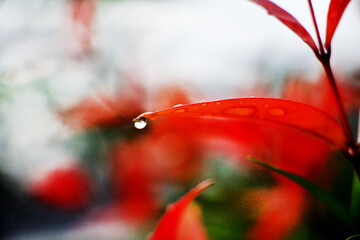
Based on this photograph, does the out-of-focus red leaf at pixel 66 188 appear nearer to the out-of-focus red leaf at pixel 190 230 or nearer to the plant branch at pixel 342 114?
the out-of-focus red leaf at pixel 190 230

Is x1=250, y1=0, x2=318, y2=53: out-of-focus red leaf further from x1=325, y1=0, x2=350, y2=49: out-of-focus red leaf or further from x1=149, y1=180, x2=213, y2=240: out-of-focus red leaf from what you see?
x1=149, y1=180, x2=213, y2=240: out-of-focus red leaf

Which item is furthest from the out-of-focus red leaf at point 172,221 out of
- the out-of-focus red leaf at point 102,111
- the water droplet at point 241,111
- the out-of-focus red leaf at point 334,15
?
the out-of-focus red leaf at point 102,111

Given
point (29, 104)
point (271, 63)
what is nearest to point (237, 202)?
point (271, 63)

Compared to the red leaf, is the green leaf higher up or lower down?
lower down

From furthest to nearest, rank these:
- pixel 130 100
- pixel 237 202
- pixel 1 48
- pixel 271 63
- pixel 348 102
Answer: pixel 1 48, pixel 271 63, pixel 130 100, pixel 348 102, pixel 237 202

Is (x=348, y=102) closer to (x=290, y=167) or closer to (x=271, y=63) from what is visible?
(x=290, y=167)

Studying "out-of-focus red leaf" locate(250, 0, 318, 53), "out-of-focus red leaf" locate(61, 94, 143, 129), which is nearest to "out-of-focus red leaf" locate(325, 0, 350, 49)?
"out-of-focus red leaf" locate(250, 0, 318, 53)

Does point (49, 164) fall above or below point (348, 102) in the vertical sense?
above
